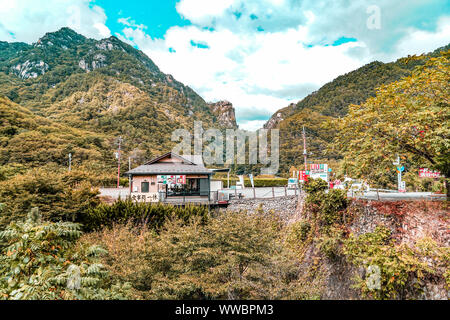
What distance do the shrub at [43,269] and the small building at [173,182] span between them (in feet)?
41.1

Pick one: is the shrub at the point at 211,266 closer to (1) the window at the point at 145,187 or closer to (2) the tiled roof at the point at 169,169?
(2) the tiled roof at the point at 169,169

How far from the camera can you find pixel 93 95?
254ft

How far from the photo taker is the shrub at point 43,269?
9.13 ft

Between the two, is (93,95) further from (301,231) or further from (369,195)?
(369,195)

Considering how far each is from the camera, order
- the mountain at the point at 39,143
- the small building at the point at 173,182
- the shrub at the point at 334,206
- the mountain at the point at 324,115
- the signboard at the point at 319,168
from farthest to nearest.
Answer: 1. the mountain at the point at 324,115
2. the mountain at the point at 39,143
3. the small building at the point at 173,182
4. the signboard at the point at 319,168
5. the shrub at the point at 334,206

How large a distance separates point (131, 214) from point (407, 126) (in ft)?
43.7

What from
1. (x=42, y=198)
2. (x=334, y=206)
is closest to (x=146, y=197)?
(x=42, y=198)

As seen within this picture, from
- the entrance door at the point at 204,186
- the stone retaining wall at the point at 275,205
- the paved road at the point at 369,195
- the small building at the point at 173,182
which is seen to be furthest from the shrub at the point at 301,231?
the entrance door at the point at 204,186

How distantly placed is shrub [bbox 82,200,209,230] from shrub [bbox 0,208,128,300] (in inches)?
361

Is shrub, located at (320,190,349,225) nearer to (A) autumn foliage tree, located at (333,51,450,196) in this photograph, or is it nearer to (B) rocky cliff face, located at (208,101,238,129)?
(A) autumn foliage tree, located at (333,51,450,196)

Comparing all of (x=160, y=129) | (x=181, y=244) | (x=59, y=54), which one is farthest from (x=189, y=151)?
(x=59, y=54)

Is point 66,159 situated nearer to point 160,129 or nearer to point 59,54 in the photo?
point 160,129

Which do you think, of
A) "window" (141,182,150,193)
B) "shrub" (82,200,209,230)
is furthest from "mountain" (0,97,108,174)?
"shrub" (82,200,209,230)
